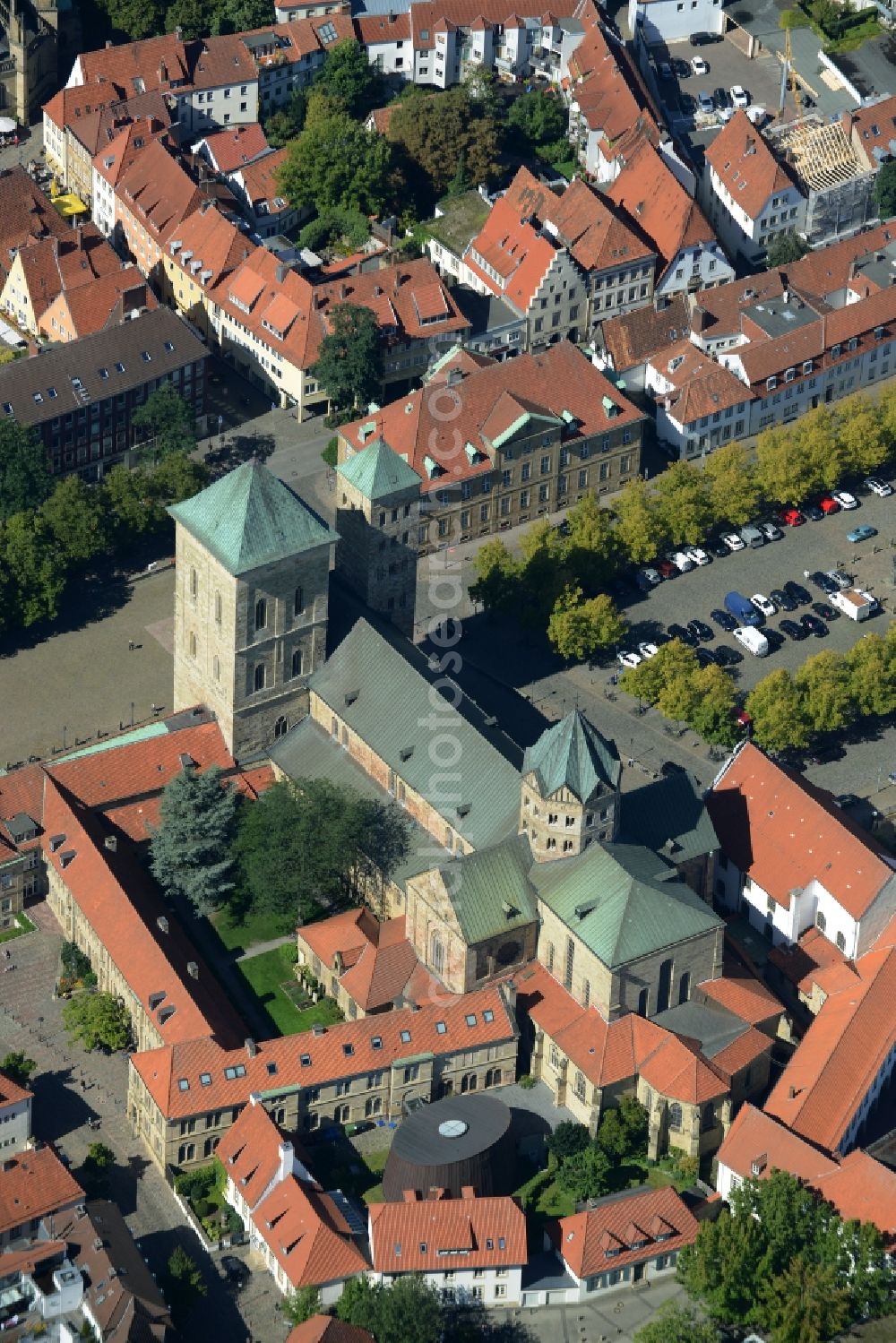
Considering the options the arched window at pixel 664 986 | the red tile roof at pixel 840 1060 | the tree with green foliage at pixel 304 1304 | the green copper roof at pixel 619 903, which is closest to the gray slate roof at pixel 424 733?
the green copper roof at pixel 619 903

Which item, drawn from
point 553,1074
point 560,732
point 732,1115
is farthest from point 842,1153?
point 560,732

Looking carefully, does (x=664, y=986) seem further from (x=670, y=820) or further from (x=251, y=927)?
(x=251, y=927)

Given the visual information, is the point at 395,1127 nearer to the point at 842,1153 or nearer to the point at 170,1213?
the point at 170,1213

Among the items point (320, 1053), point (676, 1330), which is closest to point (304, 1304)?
point (320, 1053)

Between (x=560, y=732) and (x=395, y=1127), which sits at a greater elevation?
(x=560, y=732)

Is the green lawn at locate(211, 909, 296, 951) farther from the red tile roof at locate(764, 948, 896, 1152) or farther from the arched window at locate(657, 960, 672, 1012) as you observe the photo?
the red tile roof at locate(764, 948, 896, 1152)

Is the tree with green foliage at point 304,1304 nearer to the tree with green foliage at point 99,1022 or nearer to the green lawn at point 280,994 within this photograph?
the green lawn at point 280,994
